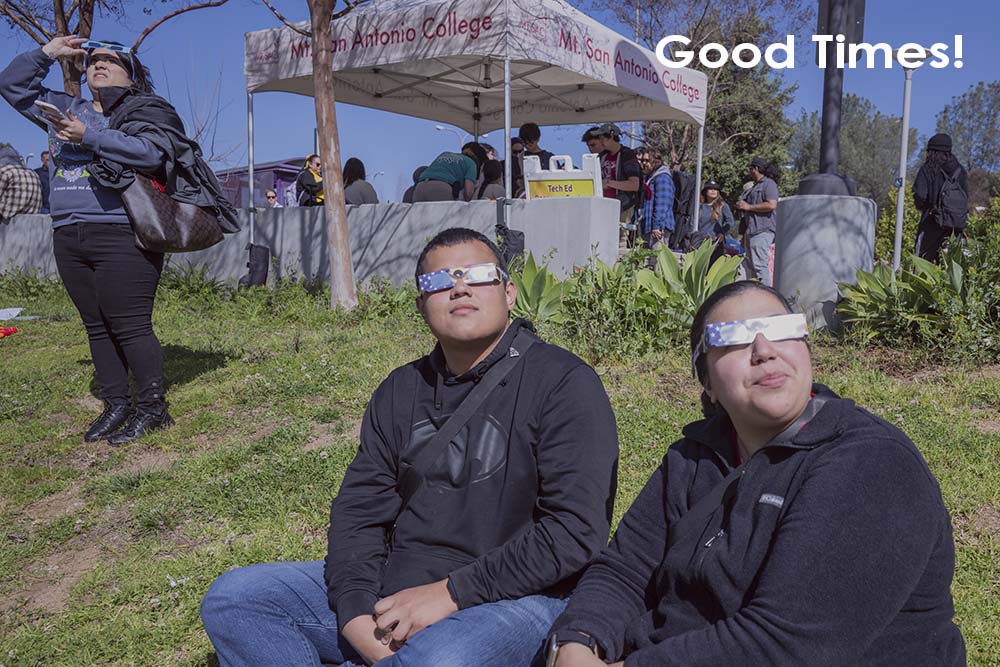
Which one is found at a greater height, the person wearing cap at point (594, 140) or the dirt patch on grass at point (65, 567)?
the person wearing cap at point (594, 140)

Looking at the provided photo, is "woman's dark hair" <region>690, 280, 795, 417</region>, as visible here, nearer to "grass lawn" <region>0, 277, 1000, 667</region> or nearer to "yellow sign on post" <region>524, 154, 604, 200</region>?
"grass lawn" <region>0, 277, 1000, 667</region>

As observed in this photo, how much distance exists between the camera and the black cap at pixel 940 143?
9070mm

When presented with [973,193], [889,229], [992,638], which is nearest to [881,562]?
[992,638]

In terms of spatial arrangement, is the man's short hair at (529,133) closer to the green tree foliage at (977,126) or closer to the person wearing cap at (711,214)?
the person wearing cap at (711,214)

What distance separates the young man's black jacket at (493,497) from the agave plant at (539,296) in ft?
13.1

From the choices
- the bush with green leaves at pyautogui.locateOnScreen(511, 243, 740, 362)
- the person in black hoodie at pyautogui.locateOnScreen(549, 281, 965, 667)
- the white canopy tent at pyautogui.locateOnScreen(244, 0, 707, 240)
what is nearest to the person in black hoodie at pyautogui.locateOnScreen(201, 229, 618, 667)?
the person in black hoodie at pyautogui.locateOnScreen(549, 281, 965, 667)

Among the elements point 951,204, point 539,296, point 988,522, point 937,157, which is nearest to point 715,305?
point 988,522

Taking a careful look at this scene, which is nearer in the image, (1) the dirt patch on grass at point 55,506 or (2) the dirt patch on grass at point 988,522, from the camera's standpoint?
(2) the dirt patch on grass at point 988,522

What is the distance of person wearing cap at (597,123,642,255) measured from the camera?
32.2 feet

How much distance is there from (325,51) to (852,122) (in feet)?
190

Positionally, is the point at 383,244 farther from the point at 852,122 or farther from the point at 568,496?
the point at 852,122

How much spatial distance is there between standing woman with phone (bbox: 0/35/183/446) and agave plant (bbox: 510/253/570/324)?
272 centimetres

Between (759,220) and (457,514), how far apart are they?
27.3 feet

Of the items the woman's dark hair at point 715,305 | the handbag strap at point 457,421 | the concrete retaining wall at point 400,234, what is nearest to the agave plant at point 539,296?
the concrete retaining wall at point 400,234
